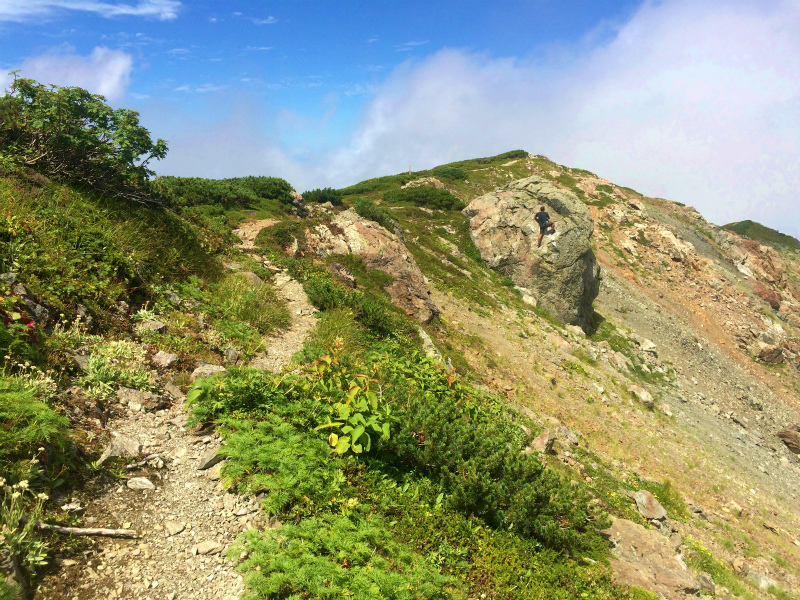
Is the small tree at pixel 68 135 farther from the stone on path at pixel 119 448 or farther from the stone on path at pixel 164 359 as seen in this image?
the stone on path at pixel 119 448

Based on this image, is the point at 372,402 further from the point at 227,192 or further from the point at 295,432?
the point at 227,192

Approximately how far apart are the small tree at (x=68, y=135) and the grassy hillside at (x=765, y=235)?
9805 centimetres

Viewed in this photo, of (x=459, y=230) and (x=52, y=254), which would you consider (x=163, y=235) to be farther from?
(x=459, y=230)

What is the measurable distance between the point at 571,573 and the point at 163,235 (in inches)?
443

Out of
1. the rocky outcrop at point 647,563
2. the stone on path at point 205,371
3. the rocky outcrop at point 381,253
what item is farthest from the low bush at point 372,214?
the rocky outcrop at point 647,563

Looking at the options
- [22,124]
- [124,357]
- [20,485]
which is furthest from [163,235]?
[20,485]

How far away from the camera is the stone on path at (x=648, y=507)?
401 inches

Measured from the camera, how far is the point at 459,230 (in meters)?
32.6

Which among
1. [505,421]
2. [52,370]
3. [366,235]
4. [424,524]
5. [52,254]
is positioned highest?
[366,235]

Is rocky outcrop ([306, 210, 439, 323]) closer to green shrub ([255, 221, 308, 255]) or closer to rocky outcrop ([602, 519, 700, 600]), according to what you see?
green shrub ([255, 221, 308, 255])

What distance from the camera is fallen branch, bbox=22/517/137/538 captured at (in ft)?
12.6

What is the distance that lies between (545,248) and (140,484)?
88.1 feet

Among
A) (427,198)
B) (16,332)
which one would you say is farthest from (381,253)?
(427,198)

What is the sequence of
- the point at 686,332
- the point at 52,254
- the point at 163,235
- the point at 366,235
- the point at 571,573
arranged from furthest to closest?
1. the point at 686,332
2. the point at 366,235
3. the point at 163,235
4. the point at 52,254
5. the point at 571,573
